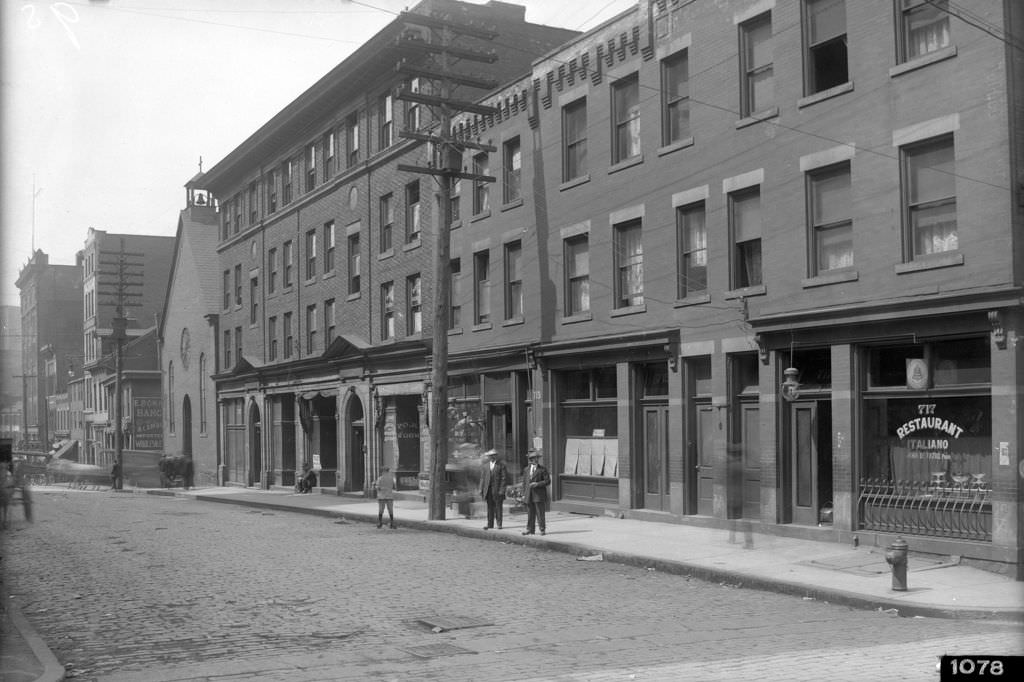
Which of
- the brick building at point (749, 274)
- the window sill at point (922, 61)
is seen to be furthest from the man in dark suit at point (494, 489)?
the window sill at point (922, 61)

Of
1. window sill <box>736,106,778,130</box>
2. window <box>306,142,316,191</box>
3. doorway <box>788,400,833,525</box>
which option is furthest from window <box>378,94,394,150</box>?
doorway <box>788,400,833,525</box>

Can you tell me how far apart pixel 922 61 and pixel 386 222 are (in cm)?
2156

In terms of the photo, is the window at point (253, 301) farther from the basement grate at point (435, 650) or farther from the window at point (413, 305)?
the basement grate at point (435, 650)

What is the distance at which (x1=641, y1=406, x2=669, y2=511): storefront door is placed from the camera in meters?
22.7

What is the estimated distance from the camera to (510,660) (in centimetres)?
976

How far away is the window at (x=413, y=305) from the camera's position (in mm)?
33031

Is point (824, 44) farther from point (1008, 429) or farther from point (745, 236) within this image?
point (1008, 429)

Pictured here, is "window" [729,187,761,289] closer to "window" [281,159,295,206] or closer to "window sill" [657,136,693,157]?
"window sill" [657,136,693,157]

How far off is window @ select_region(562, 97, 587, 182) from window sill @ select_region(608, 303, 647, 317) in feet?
12.0

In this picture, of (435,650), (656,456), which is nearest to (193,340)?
(656,456)

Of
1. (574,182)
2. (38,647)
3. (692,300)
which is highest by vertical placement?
(574,182)

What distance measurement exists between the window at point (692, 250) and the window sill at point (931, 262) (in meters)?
5.14

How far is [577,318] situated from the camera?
82.5 feet

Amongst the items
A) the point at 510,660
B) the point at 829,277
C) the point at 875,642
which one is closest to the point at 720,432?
the point at 829,277
